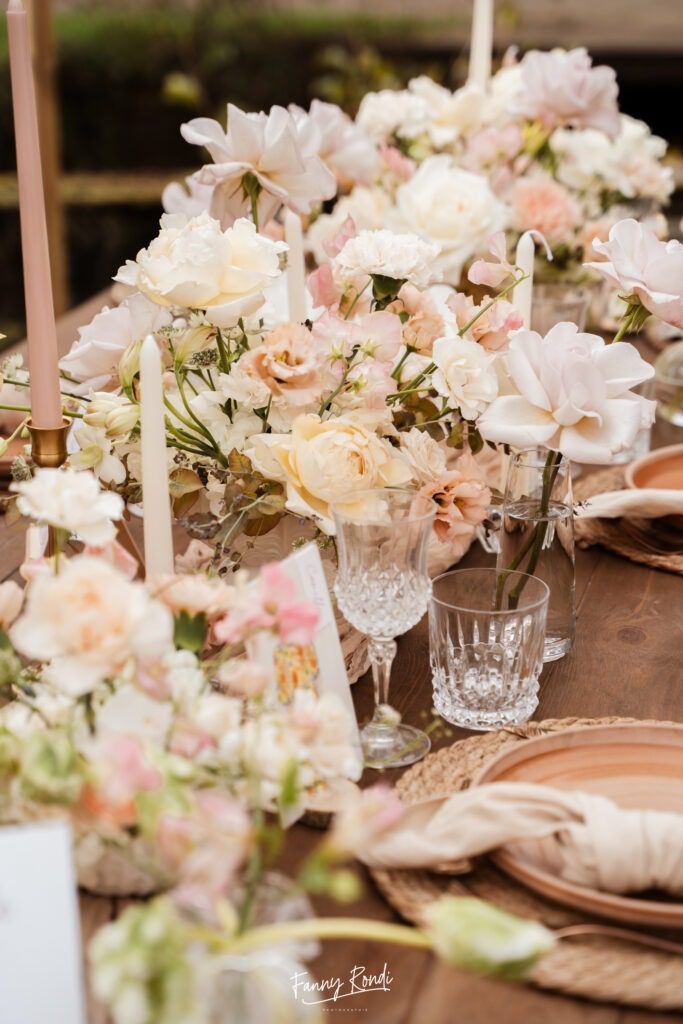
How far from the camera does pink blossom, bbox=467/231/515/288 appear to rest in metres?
1.14

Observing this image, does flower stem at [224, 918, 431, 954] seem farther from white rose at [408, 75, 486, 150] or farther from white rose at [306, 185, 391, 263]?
white rose at [408, 75, 486, 150]

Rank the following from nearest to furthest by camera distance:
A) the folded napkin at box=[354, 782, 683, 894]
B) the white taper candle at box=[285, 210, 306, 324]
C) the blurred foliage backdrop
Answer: the folded napkin at box=[354, 782, 683, 894] < the white taper candle at box=[285, 210, 306, 324] < the blurred foliage backdrop

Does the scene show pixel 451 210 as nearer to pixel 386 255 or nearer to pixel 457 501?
pixel 386 255

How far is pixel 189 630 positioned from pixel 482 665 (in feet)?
1.07

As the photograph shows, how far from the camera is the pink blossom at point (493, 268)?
1.14 metres

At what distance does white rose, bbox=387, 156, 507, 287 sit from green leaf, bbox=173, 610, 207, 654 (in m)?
1.07

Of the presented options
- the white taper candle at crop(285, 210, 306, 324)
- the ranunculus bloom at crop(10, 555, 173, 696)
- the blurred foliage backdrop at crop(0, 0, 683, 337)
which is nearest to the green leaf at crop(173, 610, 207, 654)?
the ranunculus bloom at crop(10, 555, 173, 696)

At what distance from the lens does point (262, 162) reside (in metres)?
1.17

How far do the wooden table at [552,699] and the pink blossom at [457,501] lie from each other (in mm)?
156

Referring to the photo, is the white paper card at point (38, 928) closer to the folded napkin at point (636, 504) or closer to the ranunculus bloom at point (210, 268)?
the ranunculus bloom at point (210, 268)

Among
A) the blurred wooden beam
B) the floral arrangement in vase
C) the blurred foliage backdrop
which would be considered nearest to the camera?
the floral arrangement in vase

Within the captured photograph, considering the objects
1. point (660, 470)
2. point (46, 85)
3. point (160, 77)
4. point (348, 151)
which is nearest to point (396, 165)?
point (348, 151)

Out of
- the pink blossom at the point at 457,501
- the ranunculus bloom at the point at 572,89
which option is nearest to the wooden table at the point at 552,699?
the pink blossom at the point at 457,501

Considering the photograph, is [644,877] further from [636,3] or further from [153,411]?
[636,3]
